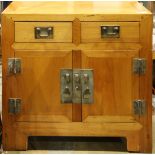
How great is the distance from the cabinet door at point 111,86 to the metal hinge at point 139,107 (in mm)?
22

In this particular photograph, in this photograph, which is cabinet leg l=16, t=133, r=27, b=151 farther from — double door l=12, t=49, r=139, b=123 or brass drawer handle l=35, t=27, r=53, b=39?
brass drawer handle l=35, t=27, r=53, b=39

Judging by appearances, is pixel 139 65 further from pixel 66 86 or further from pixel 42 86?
pixel 42 86

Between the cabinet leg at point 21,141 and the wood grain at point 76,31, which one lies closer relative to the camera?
the wood grain at point 76,31

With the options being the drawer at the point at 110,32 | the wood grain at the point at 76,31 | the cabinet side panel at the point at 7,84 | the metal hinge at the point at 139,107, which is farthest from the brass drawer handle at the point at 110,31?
the cabinet side panel at the point at 7,84

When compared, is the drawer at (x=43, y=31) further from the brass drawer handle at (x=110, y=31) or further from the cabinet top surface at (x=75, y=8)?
the brass drawer handle at (x=110, y=31)

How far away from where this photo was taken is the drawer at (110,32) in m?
2.27

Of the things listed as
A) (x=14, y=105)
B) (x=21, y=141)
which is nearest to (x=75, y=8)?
(x=14, y=105)

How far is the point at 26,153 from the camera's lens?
7.89 feet

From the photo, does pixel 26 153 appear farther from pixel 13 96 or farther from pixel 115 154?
pixel 115 154

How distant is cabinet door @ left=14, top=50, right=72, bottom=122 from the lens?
7.61 ft

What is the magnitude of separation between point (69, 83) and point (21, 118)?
1.07ft

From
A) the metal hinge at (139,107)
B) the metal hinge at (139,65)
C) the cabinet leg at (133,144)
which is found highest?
the metal hinge at (139,65)

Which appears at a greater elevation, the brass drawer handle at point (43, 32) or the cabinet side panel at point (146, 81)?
the brass drawer handle at point (43, 32)

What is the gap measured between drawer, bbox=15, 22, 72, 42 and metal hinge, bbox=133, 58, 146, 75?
367 mm
